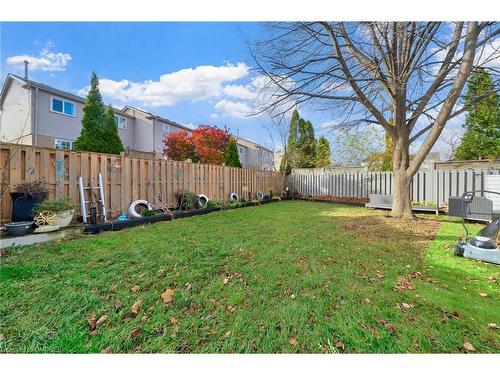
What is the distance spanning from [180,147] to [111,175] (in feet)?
38.4

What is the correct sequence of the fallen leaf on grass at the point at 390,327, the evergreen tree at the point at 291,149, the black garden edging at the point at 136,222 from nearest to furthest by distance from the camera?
1. the fallen leaf on grass at the point at 390,327
2. the black garden edging at the point at 136,222
3. the evergreen tree at the point at 291,149

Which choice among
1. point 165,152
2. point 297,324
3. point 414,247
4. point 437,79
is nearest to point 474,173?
point 437,79

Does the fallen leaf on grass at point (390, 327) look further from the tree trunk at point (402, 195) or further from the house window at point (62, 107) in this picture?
the house window at point (62, 107)

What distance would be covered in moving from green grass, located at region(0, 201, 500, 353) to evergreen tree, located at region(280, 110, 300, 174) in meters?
11.7

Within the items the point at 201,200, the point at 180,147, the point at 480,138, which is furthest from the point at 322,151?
the point at 201,200

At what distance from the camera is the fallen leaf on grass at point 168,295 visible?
1.93 metres

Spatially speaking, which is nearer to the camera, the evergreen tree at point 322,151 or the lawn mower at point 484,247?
the lawn mower at point 484,247

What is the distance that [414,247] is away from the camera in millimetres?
3660

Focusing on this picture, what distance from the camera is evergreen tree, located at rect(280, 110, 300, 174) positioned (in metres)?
15.1

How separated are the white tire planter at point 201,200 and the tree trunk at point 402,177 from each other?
590 centimetres

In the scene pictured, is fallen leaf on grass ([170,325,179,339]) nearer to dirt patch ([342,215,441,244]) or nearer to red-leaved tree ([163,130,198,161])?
dirt patch ([342,215,441,244])

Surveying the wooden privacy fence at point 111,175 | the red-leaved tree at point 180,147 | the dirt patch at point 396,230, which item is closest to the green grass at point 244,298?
the dirt patch at point 396,230
